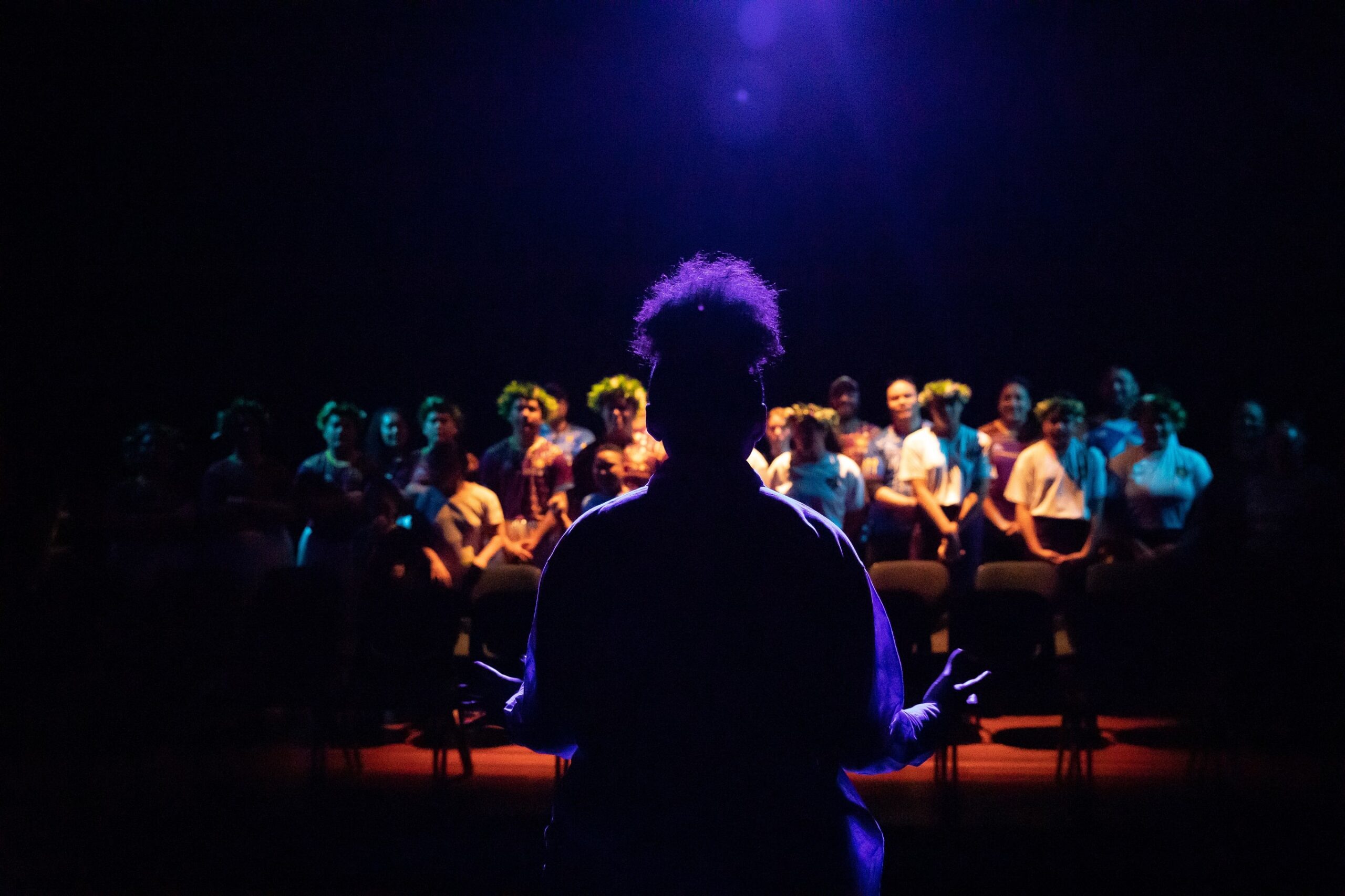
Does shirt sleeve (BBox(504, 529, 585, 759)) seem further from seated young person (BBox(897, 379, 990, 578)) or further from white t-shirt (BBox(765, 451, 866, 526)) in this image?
seated young person (BBox(897, 379, 990, 578))

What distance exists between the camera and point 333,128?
6773mm

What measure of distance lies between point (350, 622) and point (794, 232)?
15.9 feet

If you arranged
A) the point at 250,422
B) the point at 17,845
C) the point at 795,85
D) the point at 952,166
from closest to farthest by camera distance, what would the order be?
the point at 17,845, the point at 250,422, the point at 795,85, the point at 952,166

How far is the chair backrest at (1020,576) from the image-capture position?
3996 millimetres

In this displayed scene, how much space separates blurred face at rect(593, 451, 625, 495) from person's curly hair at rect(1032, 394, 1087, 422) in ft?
8.36

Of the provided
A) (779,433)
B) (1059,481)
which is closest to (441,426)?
(779,433)

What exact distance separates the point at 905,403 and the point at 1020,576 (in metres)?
1.56

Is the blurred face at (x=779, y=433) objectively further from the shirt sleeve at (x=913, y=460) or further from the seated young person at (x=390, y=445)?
the seated young person at (x=390, y=445)

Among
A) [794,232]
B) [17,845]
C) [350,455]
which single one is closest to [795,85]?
[794,232]

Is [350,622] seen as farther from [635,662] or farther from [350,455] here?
[635,662]

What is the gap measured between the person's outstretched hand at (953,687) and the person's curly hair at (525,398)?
4.46 m

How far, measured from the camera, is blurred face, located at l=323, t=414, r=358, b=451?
516 centimetres

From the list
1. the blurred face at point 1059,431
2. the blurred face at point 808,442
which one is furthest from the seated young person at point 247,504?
the blurred face at point 1059,431

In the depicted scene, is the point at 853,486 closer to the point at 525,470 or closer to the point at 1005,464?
the point at 1005,464
